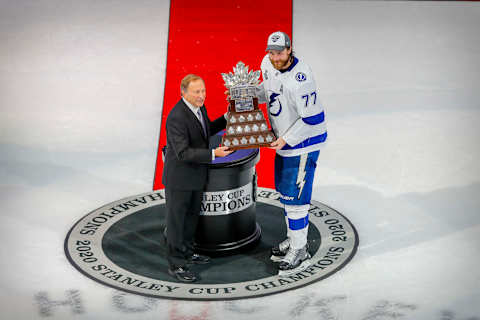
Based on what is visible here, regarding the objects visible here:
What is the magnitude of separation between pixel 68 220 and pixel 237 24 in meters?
4.01

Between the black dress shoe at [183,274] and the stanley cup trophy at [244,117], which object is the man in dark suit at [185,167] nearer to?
the black dress shoe at [183,274]

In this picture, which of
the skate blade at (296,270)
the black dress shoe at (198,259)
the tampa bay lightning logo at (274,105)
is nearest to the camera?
the tampa bay lightning logo at (274,105)

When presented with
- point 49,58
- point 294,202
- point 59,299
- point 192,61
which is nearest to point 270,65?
point 294,202

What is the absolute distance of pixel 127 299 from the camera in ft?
13.8

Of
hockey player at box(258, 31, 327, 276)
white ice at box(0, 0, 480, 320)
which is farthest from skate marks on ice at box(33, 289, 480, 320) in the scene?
hockey player at box(258, 31, 327, 276)

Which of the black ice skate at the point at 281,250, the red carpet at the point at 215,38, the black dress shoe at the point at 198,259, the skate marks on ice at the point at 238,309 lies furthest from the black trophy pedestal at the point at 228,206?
the red carpet at the point at 215,38

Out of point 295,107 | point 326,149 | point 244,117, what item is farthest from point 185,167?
point 326,149

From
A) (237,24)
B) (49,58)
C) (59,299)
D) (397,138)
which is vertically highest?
(237,24)

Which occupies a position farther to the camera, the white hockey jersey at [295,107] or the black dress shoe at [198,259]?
the black dress shoe at [198,259]

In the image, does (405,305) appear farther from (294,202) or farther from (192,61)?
(192,61)

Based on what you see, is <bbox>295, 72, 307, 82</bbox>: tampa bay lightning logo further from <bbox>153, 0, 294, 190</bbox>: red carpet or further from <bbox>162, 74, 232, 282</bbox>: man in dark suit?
<bbox>153, 0, 294, 190</bbox>: red carpet

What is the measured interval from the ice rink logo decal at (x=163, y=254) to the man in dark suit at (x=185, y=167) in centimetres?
19

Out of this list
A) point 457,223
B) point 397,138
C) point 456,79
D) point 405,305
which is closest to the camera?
point 405,305

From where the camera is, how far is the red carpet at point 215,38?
749 cm
